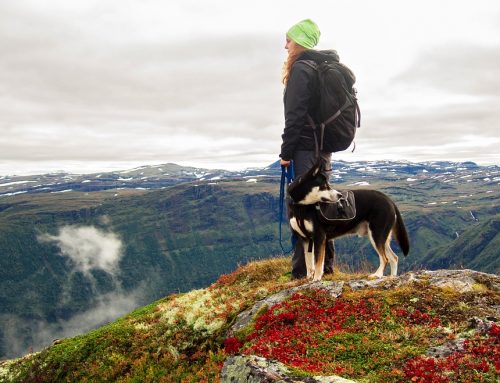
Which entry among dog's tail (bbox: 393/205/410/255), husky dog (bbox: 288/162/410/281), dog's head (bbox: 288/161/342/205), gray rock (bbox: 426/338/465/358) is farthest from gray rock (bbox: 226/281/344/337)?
gray rock (bbox: 426/338/465/358)

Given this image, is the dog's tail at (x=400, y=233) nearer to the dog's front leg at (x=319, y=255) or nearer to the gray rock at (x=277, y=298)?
the dog's front leg at (x=319, y=255)

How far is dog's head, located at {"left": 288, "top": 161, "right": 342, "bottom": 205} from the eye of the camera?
11086 millimetres

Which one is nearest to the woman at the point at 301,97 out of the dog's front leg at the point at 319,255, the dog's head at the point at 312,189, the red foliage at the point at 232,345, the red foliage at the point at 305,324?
the dog's head at the point at 312,189

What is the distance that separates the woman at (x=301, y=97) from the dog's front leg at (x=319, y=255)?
1120mm

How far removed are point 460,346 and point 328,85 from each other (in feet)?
23.3

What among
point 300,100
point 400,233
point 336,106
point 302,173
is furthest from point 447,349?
point 300,100

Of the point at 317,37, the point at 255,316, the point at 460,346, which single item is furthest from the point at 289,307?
the point at 317,37

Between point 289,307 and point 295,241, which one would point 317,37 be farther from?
point 289,307

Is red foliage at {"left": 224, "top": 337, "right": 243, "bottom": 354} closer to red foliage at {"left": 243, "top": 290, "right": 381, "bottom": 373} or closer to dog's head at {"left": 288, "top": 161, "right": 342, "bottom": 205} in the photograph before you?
red foliage at {"left": 243, "top": 290, "right": 381, "bottom": 373}

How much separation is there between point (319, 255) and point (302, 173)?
2.41 metres

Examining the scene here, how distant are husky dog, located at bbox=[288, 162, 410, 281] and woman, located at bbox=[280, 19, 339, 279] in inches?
27.1

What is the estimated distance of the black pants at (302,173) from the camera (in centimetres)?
1205

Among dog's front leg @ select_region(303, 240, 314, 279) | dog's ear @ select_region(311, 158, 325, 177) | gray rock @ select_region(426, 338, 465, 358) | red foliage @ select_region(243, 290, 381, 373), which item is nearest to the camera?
gray rock @ select_region(426, 338, 465, 358)

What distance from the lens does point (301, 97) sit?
36.5 feet
